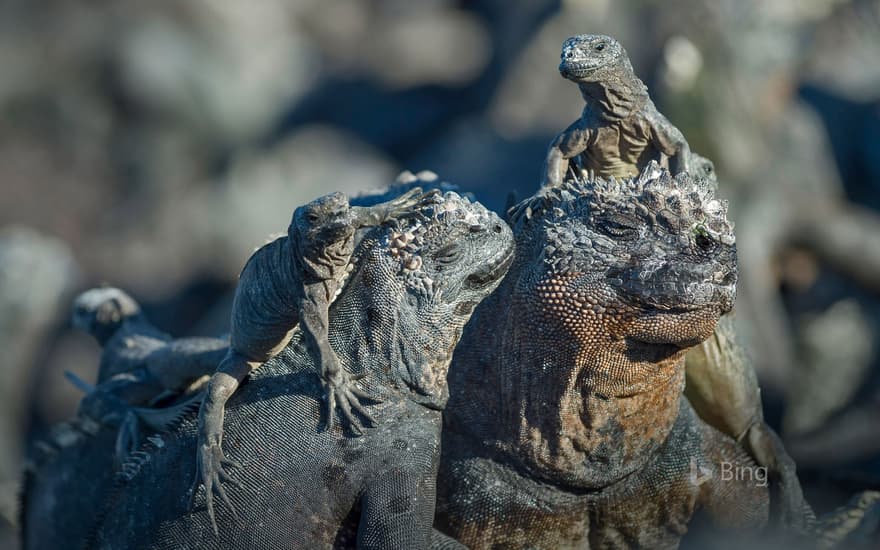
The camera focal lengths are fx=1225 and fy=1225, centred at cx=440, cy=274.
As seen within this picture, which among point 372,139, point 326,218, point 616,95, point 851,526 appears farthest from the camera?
point 372,139

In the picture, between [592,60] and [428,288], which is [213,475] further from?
[592,60]

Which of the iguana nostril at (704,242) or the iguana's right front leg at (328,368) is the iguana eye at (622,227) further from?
the iguana's right front leg at (328,368)

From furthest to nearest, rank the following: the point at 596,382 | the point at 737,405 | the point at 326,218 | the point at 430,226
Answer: the point at 737,405 → the point at 596,382 → the point at 430,226 → the point at 326,218

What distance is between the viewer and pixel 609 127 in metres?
4.91

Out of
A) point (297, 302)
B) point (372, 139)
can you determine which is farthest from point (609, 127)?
point (372, 139)

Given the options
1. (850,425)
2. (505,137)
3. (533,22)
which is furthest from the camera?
(533,22)

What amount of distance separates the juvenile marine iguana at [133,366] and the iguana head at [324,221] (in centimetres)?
114

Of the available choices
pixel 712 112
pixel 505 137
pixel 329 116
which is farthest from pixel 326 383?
pixel 329 116

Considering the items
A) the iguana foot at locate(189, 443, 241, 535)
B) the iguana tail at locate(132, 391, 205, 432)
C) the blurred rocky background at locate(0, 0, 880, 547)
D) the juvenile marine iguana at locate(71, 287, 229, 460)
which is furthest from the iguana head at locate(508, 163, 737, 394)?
the blurred rocky background at locate(0, 0, 880, 547)

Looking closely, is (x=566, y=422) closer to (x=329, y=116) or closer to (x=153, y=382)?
(x=153, y=382)

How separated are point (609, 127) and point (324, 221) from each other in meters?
1.41

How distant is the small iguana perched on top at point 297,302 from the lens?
4.12 meters

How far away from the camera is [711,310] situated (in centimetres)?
421

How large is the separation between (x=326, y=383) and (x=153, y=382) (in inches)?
56.4
